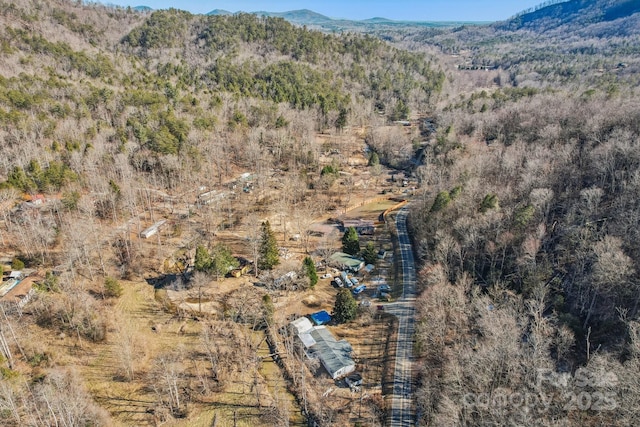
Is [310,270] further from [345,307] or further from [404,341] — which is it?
[404,341]

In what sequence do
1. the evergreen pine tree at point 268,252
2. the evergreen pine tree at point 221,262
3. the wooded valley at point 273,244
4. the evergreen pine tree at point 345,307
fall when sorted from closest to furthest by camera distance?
the wooded valley at point 273,244 → the evergreen pine tree at point 345,307 → the evergreen pine tree at point 221,262 → the evergreen pine tree at point 268,252

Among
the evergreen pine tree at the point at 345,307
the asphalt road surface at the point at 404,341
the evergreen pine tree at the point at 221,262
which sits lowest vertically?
the asphalt road surface at the point at 404,341

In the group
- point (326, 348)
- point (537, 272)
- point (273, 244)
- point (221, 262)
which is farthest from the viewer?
point (273, 244)

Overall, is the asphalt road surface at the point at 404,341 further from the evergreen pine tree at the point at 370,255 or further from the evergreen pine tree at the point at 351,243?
the evergreen pine tree at the point at 351,243

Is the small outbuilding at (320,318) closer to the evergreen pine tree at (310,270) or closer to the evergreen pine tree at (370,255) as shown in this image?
the evergreen pine tree at (310,270)

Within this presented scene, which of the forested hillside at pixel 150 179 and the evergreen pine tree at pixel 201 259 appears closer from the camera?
the forested hillside at pixel 150 179

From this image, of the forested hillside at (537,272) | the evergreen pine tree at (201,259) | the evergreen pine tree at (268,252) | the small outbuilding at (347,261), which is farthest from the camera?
the small outbuilding at (347,261)

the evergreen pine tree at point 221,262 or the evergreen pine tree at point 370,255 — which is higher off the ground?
the evergreen pine tree at point 221,262

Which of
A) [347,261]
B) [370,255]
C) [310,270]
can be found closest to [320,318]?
[310,270]

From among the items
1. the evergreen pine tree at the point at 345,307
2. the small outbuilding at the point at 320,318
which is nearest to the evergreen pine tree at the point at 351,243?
the evergreen pine tree at the point at 345,307

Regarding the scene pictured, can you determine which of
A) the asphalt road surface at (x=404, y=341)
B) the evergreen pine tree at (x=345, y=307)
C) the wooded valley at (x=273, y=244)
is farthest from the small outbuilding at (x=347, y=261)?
the evergreen pine tree at (x=345, y=307)
